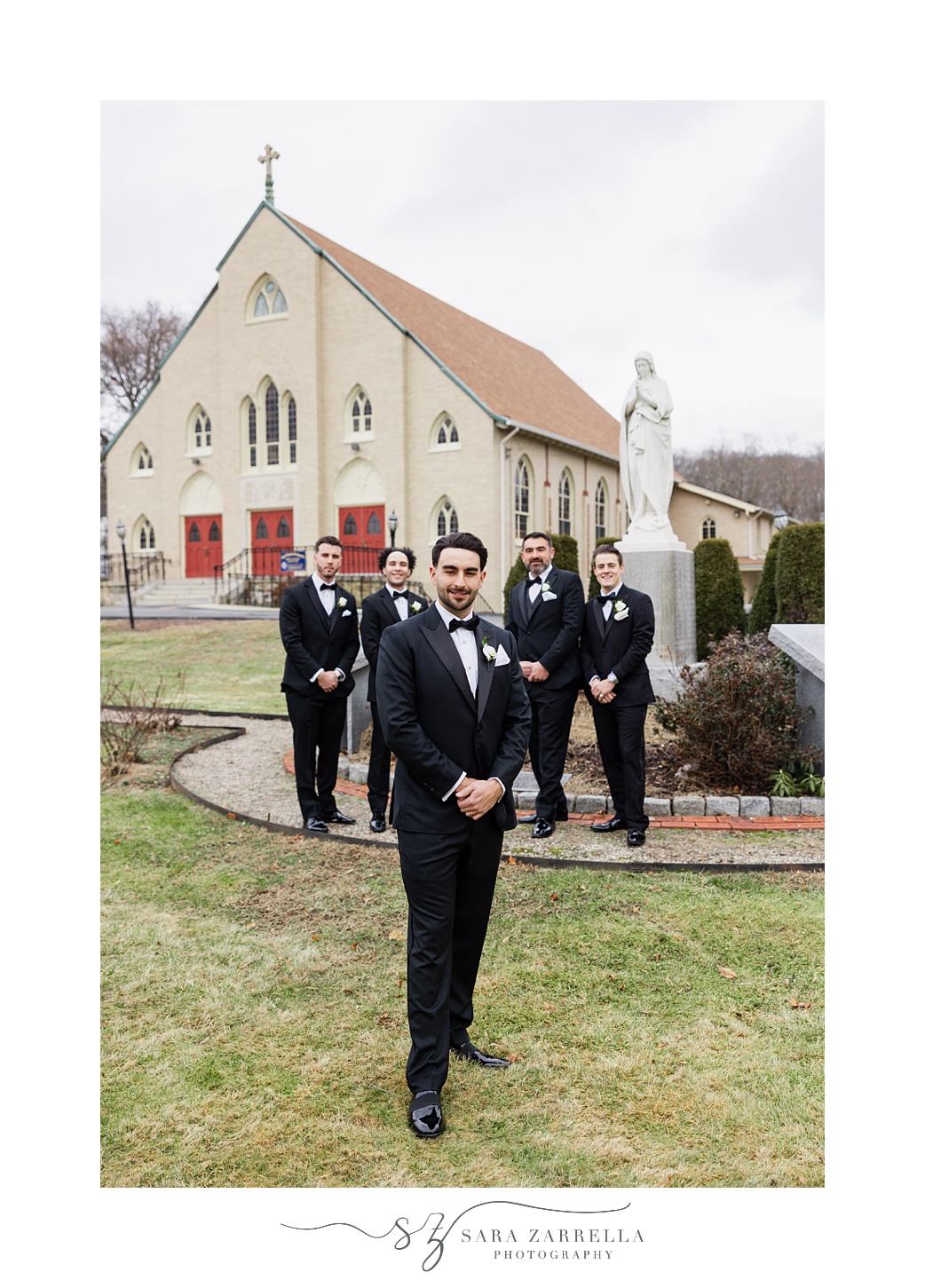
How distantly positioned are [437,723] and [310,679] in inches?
140

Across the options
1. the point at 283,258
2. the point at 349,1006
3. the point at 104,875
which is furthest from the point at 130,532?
the point at 349,1006

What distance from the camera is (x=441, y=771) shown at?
10.3ft

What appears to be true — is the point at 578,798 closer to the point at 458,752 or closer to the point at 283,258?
the point at 458,752

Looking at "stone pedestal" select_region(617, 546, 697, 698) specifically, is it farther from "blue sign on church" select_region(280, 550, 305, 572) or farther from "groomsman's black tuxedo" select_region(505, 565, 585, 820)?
"blue sign on church" select_region(280, 550, 305, 572)

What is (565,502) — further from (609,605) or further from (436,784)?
(436,784)

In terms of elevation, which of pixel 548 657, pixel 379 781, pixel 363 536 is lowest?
pixel 379 781

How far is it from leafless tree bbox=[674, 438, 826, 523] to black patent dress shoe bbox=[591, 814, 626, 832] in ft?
86.3

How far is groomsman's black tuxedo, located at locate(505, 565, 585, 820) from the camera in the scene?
643cm

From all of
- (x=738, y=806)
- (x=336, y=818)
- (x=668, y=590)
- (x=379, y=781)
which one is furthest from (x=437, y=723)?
(x=668, y=590)

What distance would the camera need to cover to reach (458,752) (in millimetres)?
3287

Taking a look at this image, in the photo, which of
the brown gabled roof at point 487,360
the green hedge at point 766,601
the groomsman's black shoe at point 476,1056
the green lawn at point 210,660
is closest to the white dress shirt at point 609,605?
the groomsman's black shoe at point 476,1056

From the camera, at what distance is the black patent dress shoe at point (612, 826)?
21.2 ft

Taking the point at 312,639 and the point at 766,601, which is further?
the point at 766,601
